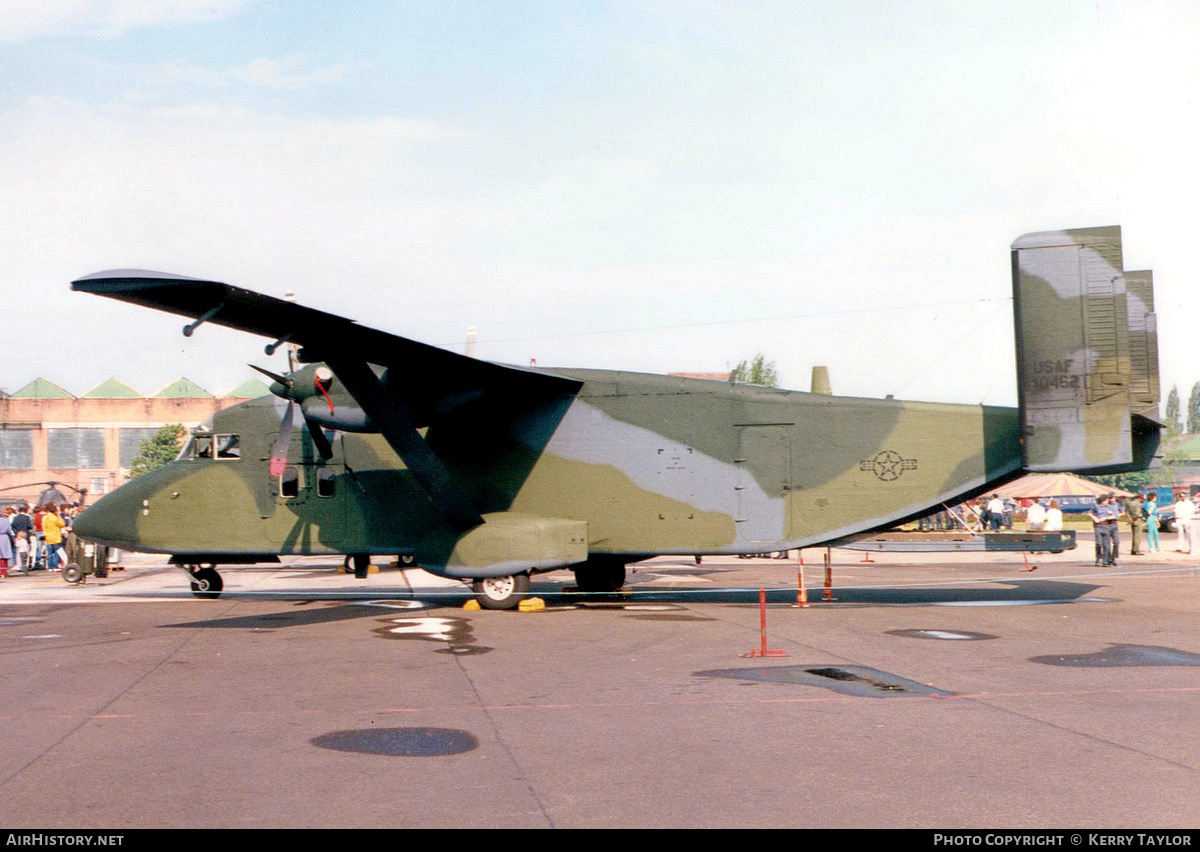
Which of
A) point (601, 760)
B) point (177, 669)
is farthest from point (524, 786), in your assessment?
point (177, 669)

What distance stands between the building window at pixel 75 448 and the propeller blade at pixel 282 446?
6871 cm

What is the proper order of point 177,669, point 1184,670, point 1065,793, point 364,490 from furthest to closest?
point 364,490
point 177,669
point 1184,670
point 1065,793

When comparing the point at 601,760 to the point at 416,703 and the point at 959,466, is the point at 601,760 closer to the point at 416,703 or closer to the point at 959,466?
the point at 416,703

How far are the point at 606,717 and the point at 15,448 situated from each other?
82.6 metres

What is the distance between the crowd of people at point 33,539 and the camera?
31281mm

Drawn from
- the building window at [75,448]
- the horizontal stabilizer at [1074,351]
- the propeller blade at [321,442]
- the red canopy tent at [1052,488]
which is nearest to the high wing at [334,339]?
the propeller blade at [321,442]

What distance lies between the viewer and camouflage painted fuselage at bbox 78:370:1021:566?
1842cm

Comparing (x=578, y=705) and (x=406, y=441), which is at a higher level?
(x=406, y=441)

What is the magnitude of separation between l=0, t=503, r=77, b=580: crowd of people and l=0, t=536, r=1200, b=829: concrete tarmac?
14261 millimetres

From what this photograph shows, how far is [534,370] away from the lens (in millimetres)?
19078

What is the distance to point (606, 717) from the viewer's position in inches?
373

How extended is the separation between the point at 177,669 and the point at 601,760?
264 inches

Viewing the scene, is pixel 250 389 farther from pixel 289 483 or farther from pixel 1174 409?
pixel 1174 409

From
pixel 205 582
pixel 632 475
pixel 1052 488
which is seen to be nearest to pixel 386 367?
pixel 632 475
